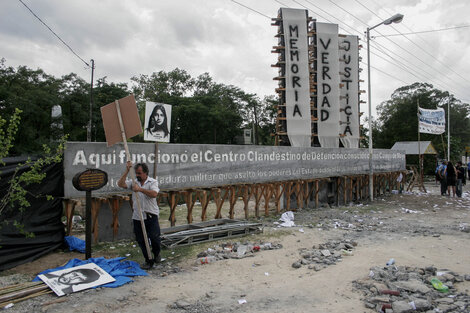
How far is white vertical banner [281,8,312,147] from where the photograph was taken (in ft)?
50.5

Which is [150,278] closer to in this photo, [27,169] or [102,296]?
[102,296]

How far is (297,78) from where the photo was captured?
1547 centimetres

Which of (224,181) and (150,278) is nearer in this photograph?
(150,278)

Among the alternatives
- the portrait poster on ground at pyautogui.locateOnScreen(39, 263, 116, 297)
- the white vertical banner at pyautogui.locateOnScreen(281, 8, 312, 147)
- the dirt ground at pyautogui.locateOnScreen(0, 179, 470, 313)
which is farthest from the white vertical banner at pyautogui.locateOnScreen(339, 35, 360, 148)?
the portrait poster on ground at pyautogui.locateOnScreen(39, 263, 116, 297)

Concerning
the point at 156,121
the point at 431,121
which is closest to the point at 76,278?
the point at 156,121

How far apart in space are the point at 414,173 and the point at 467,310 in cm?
1799

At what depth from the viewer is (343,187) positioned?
15.8 meters

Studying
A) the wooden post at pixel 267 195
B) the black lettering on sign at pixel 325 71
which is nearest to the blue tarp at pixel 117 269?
the wooden post at pixel 267 195

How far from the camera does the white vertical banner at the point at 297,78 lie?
1539 cm

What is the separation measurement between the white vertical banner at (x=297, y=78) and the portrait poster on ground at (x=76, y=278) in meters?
11.3

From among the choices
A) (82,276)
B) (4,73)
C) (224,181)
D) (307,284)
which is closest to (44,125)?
(4,73)

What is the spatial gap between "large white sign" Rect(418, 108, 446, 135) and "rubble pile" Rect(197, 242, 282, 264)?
58.3 feet

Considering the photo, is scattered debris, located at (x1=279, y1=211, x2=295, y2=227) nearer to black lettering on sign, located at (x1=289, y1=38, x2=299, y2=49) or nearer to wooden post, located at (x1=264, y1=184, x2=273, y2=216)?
wooden post, located at (x1=264, y1=184, x2=273, y2=216)

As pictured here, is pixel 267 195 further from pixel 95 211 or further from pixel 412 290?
pixel 412 290
